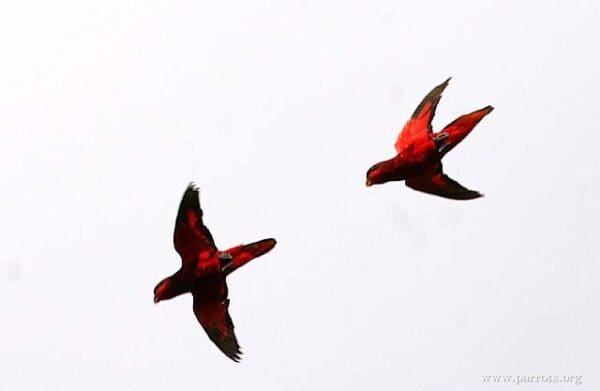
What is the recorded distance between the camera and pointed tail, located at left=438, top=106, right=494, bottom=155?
134 feet

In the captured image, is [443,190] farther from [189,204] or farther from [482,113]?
[189,204]

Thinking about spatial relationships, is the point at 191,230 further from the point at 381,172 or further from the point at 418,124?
the point at 418,124

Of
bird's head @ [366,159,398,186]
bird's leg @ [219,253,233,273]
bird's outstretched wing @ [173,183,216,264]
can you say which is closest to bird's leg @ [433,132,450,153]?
bird's head @ [366,159,398,186]

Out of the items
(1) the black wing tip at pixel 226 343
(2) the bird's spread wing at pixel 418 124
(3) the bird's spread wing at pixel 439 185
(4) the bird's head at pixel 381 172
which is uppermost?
(2) the bird's spread wing at pixel 418 124

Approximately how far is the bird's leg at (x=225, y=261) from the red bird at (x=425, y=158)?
5.60m

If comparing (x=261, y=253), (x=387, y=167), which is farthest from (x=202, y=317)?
(x=387, y=167)

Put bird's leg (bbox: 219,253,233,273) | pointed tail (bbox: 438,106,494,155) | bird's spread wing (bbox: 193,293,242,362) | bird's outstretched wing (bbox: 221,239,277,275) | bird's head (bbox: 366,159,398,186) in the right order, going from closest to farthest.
Answer: pointed tail (bbox: 438,106,494,155) → bird's head (bbox: 366,159,398,186) → bird's outstretched wing (bbox: 221,239,277,275) → bird's leg (bbox: 219,253,233,273) → bird's spread wing (bbox: 193,293,242,362)

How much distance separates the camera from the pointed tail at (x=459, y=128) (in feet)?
134

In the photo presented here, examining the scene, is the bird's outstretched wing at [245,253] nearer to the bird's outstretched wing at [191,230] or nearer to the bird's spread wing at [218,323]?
the bird's outstretched wing at [191,230]

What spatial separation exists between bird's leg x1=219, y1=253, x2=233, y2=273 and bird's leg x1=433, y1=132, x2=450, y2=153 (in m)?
8.23

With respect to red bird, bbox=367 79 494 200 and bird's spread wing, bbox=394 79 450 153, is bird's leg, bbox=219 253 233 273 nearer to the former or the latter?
red bird, bbox=367 79 494 200

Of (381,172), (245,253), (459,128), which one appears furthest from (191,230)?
(459,128)

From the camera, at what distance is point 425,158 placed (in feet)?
136

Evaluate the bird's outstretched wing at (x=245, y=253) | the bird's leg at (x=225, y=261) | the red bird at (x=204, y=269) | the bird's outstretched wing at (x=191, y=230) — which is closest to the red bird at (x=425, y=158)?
the bird's outstretched wing at (x=245, y=253)
